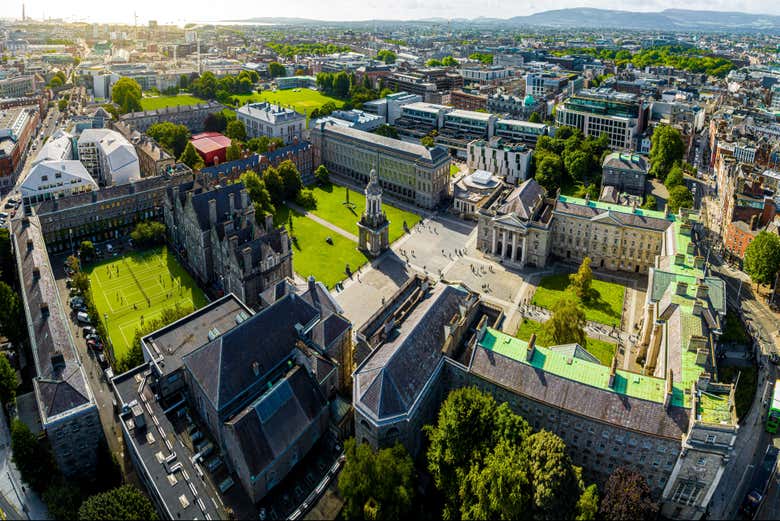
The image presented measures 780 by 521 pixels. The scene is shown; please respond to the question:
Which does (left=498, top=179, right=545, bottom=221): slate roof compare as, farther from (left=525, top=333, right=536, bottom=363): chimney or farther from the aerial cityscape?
(left=525, top=333, right=536, bottom=363): chimney

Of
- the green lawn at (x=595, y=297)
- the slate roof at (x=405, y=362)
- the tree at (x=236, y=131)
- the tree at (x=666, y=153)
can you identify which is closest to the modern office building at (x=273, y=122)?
the tree at (x=236, y=131)

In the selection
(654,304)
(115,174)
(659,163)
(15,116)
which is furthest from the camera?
(15,116)

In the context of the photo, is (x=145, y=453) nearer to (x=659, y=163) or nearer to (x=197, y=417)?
(x=197, y=417)

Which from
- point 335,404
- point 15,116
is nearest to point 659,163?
point 335,404

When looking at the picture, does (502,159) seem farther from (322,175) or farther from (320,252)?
(320,252)

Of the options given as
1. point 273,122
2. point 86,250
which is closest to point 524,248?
point 86,250

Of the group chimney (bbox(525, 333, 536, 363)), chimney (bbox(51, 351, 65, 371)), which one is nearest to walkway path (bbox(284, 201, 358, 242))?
chimney (bbox(525, 333, 536, 363))
